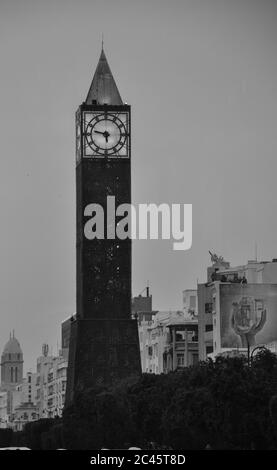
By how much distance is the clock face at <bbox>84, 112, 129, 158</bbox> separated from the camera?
152250 millimetres

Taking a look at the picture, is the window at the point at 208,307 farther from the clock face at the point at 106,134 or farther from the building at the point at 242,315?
the clock face at the point at 106,134

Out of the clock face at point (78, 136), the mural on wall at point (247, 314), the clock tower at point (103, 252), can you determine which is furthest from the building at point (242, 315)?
the clock face at point (78, 136)

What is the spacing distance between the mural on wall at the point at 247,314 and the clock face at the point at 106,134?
113 ft

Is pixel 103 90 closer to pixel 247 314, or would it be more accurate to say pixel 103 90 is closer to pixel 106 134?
pixel 106 134

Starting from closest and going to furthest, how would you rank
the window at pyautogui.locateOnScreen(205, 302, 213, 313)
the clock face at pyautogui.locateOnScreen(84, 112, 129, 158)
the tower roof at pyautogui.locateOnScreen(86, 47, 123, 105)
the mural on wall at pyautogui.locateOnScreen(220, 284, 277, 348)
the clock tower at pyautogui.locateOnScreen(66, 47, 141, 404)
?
the clock tower at pyautogui.locateOnScreen(66, 47, 141, 404) < the clock face at pyautogui.locateOnScreen(84, 112, 129, 158) < the tower roof at pyautogui.locateOnScreen(86, 47, 123, 105) < the mural on wall at pyautogui.locateOnScreen(220, 284, 277, 348) < the window at pyautogui.locateOnScreen(205, 302, 213, 313)

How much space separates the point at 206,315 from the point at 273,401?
316 ft

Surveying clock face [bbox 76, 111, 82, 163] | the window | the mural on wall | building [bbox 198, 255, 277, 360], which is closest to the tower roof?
clock face [bbox 76, 111, 82, 163]

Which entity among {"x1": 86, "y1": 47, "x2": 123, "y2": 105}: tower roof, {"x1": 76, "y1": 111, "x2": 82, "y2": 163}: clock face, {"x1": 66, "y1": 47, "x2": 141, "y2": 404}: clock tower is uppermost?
{"x1": 86, "y1": 47, "x2": 123, "y2": 105}: tower roof

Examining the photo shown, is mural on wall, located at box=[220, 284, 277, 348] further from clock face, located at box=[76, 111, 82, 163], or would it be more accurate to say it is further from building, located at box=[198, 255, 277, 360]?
clock face, located at box=[76, 111, 82, 163]

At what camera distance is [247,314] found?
18375 centimetres

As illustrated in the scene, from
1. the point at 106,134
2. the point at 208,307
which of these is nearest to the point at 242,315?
the point at 208,307

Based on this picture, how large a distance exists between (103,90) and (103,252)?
40.2 feet

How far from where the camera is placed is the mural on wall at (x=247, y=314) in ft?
600
